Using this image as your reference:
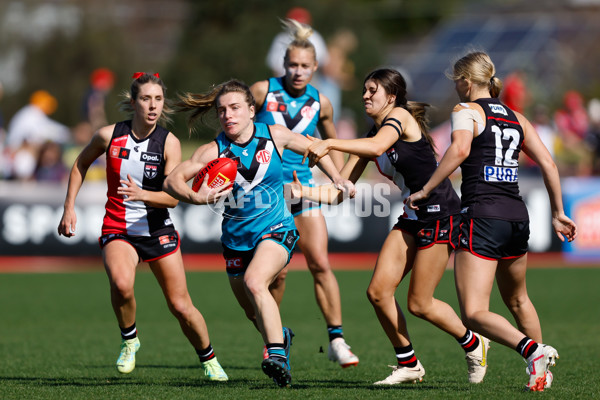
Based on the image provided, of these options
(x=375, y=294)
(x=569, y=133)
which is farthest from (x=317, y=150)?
(x=569, y=133)

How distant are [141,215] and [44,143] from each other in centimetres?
1130

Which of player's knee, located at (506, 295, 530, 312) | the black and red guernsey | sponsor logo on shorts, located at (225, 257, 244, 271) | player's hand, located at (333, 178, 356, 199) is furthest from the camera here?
sponsor logo on shorts, located at (225, 257, 244, 271)

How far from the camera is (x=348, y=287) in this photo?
1373cm

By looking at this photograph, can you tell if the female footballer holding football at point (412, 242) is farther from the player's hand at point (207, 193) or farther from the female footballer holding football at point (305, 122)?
the female footballer holding football at point (305, 122)

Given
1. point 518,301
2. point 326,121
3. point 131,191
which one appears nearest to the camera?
point 518,301

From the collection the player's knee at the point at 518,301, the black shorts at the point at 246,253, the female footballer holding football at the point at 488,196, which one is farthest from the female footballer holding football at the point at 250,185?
the player's knee at the point at 518,301

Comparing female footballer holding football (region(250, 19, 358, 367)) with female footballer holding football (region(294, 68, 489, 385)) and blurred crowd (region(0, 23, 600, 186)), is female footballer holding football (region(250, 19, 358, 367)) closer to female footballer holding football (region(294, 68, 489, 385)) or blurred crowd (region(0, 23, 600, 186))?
female footballer holding football (region(294, 68, 489, 385))

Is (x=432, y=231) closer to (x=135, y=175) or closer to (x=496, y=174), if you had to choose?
(x=496, y=174)

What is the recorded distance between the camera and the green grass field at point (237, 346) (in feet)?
21.1

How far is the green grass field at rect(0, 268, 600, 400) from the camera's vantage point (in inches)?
253

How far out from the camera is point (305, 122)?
27.5 ft

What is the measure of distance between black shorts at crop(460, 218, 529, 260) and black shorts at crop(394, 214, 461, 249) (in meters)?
0.49

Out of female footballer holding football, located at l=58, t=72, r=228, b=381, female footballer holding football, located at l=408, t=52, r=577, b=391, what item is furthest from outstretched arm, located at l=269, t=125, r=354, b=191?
female footballer holding football, located at l=58, t=72, r=228, b=381

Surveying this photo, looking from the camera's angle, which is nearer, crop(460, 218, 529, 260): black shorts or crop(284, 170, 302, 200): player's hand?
crop(460, 218, 529, 260): black shorts
